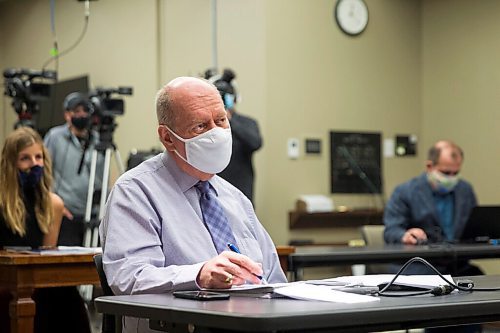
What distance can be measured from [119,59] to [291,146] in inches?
65.6

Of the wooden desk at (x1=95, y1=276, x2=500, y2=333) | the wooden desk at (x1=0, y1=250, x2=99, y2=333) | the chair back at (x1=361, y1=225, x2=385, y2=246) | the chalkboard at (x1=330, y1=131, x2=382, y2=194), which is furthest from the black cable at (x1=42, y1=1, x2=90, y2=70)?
the wooden desk at (x1=95, y1=276, x2=500, y2=333)

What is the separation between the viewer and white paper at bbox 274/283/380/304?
1.79 m

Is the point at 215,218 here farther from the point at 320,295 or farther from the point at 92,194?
the point at 92,194

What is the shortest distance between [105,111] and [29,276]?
246 centimetres

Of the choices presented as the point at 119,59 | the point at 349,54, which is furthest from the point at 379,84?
the point at 119,59

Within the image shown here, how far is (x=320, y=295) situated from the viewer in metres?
1.83

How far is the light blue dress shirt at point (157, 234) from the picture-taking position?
7.07 feet

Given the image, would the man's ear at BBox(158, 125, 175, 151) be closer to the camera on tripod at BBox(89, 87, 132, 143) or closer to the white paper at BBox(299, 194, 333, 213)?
the camera on tripod at BBox(89, 87, 132, 143)

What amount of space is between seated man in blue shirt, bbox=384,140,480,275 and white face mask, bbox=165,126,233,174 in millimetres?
2522

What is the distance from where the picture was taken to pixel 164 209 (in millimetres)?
2318

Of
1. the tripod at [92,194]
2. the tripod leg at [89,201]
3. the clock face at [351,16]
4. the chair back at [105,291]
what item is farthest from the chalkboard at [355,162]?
the chair back at [105,291]

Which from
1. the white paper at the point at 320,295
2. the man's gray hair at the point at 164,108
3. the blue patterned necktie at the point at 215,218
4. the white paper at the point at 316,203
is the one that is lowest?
the white paper at the point at 316,203

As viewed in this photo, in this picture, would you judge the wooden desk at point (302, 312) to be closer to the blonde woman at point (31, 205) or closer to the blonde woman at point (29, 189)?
the blonde woman at point (31, 205)

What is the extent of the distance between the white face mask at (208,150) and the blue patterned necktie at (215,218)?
6cm
